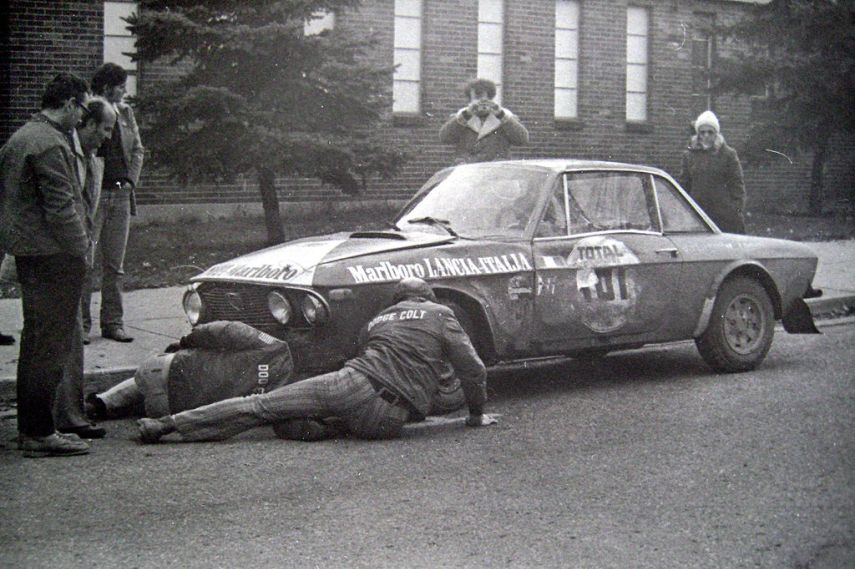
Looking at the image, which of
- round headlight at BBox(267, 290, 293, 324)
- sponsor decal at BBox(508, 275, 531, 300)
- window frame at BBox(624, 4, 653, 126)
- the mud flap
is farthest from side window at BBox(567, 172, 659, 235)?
window frame at BBox(624, 4, 653, 126)

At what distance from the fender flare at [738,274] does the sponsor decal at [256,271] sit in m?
3.18

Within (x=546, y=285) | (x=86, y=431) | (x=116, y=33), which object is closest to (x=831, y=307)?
(x=546, y=285)

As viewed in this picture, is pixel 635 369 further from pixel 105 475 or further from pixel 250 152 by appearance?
pixel 250 152

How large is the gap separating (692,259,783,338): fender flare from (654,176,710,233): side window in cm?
38

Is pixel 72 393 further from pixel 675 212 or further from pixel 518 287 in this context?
pixel 675 212

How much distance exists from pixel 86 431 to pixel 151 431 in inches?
20.5

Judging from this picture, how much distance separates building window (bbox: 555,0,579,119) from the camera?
21.0 meters

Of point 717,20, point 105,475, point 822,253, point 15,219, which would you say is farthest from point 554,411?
point 717,20

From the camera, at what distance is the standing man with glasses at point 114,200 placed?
928 centimetres

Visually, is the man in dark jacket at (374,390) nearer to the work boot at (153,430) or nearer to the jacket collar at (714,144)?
the work boot at (153,430)

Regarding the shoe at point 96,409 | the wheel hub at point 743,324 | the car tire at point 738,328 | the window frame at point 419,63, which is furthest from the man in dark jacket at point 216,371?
the window frame at point 419,63

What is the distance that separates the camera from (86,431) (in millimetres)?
6785

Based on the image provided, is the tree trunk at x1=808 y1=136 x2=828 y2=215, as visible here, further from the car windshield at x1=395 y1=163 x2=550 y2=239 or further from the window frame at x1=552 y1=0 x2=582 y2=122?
the car windshield at x1=395 y1=163 x2=550 y2=239

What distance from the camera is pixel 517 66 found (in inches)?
803
